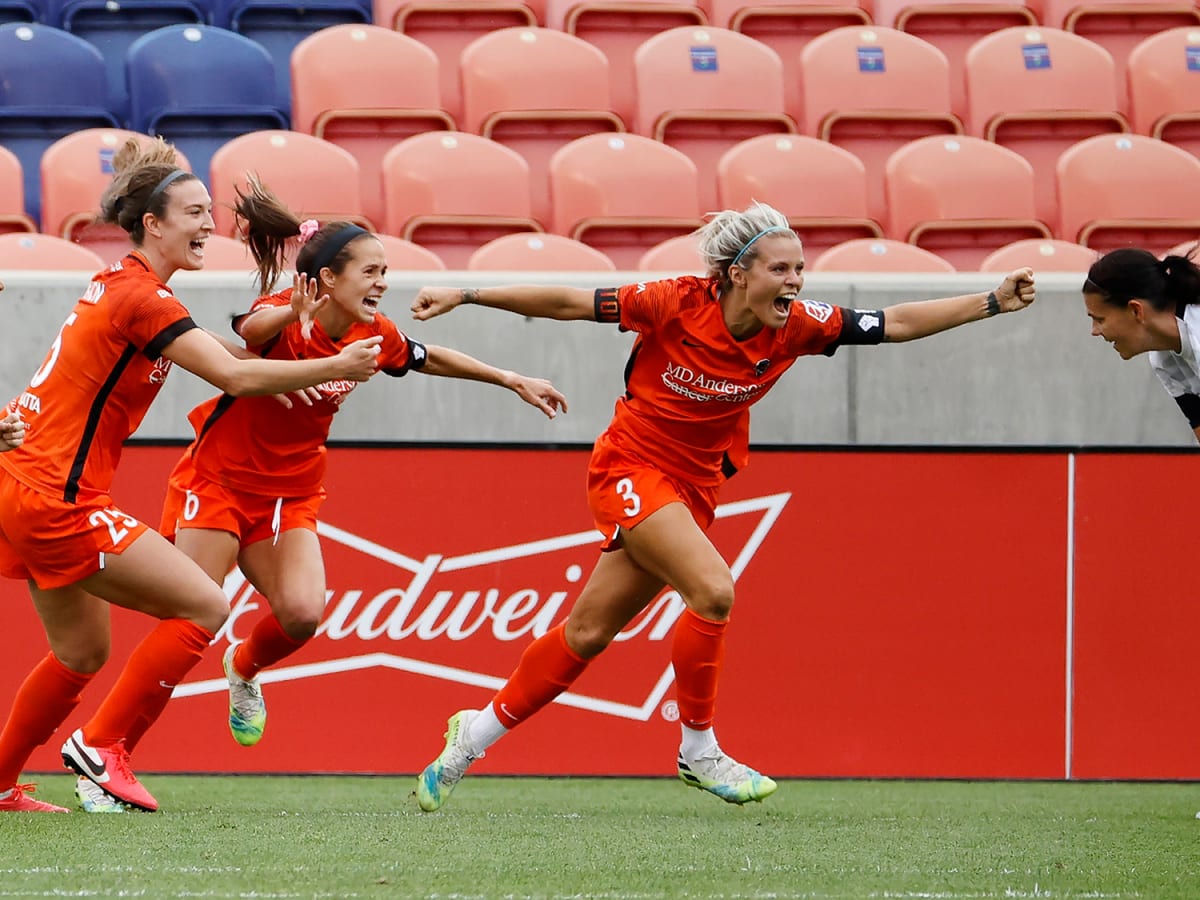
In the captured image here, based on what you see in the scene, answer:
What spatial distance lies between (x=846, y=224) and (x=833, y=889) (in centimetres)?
492

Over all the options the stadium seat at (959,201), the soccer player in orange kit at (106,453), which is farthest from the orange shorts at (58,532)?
the stadium seat at (959,201)

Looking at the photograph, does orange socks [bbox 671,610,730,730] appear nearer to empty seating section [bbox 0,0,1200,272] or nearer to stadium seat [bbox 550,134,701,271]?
empty seating section [bbox 0,0,1200,272]

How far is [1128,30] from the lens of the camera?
9.83m

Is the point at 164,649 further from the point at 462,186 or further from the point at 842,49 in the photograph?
Answer: the point at 842,49

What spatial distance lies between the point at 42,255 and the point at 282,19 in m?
3.11

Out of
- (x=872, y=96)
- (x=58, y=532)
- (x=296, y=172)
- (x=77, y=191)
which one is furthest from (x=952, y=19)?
(x=58, y=532)

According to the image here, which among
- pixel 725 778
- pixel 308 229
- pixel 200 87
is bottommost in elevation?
pixel 725 778

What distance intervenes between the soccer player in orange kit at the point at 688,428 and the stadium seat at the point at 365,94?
3.91 m

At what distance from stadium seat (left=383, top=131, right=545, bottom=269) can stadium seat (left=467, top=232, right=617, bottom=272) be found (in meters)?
0.54

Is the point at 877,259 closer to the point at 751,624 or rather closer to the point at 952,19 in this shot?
the point at 751,624

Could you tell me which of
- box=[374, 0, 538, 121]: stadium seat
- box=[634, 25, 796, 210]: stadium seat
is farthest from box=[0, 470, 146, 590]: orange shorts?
box=[374, 0, 538, 121]: stadium seat

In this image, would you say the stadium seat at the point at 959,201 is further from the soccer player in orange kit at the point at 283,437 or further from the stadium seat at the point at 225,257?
the soccer player in orange kit at the point at 283,437

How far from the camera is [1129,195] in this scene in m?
8.27

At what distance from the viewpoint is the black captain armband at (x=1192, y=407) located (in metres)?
4.71
